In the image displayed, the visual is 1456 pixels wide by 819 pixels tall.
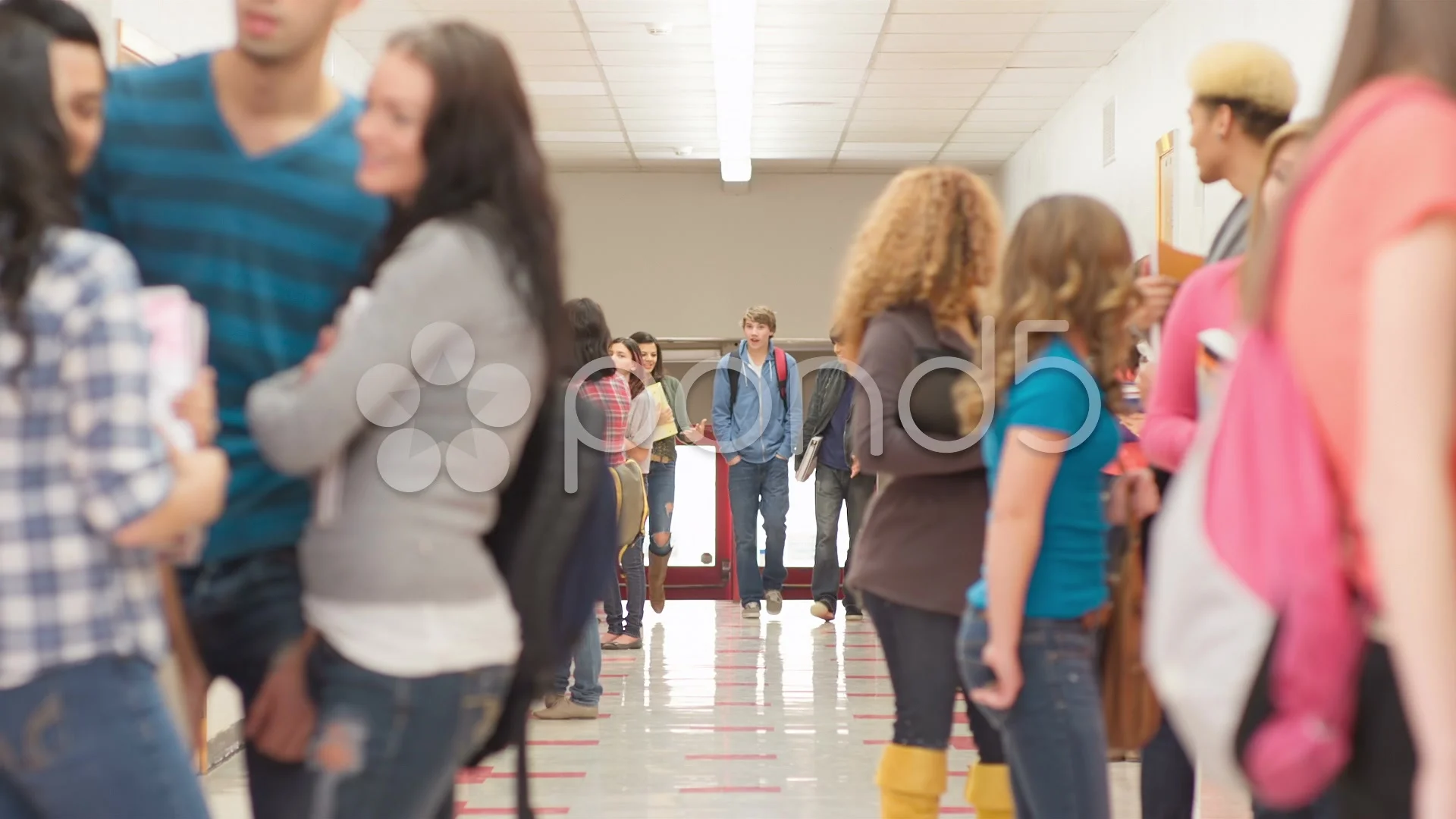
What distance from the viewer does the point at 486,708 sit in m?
1.51

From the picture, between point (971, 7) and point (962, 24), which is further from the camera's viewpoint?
point (962, 24)

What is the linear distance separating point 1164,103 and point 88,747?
7737mm

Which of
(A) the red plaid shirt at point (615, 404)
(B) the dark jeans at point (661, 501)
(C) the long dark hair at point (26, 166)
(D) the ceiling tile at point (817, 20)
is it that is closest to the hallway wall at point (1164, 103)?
(D) the ceiling tile at point (817, 20)

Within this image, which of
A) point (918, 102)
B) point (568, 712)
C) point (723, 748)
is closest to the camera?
point (723, 748)

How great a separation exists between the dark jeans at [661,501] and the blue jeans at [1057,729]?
20.3 ft

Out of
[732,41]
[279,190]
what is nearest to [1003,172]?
[732,41]

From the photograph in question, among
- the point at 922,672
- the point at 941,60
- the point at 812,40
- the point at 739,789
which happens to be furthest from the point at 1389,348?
the point at 941,60

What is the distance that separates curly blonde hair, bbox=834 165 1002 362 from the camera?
267cm

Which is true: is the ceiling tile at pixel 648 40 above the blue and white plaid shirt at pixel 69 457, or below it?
above

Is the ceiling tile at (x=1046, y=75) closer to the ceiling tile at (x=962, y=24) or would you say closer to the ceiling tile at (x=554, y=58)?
the ceiling tile at (x=962, y=24)

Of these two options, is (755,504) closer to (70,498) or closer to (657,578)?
(657,578)

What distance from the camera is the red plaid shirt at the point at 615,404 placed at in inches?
234

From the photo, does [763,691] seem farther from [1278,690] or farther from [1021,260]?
[1278,690]

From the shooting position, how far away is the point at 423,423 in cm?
148
